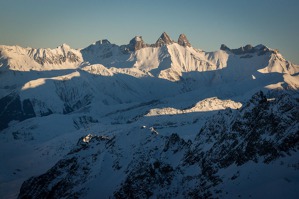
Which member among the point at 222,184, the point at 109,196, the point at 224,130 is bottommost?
the point at 109,196

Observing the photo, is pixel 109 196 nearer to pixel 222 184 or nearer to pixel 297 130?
pixel 222 184

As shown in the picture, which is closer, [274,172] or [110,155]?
[274,172]

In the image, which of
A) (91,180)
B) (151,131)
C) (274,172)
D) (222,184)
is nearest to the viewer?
(274,172)

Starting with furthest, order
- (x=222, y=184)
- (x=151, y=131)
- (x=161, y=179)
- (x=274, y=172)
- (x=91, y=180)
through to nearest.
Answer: (x=151, y=131) → (x=91, y=180) → (x=161, y=179) → (x=222, y=184) → (x=274, y=172)

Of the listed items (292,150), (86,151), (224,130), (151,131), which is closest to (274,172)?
(292,150)

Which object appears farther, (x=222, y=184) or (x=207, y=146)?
(x=207, y=146)

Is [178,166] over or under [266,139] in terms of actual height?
under

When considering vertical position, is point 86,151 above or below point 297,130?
below

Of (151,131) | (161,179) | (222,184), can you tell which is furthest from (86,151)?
(222,184)

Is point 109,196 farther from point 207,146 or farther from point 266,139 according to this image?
point 266,139
